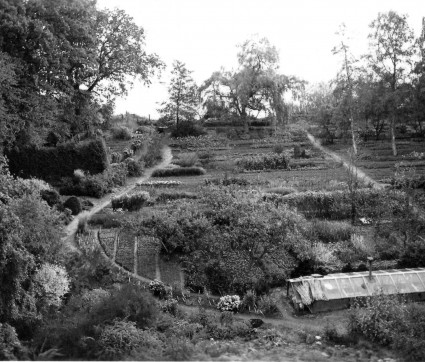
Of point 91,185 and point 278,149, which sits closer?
point 91,185

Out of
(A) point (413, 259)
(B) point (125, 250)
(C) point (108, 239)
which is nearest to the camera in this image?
(A) point (413, 259)

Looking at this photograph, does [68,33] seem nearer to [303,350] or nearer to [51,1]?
[51,1]

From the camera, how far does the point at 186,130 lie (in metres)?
47.4

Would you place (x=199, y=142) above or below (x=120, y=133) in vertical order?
below

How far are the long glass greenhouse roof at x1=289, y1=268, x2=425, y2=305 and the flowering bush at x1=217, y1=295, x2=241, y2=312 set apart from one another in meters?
2.08

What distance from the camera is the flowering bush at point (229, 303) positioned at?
1861 cm

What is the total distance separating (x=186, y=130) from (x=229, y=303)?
1180 inches

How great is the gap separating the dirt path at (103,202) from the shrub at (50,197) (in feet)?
3.87

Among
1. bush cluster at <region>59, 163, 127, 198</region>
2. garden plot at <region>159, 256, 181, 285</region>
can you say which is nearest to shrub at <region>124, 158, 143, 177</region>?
bush cluster at <region>59, 163, 127, 198</region>

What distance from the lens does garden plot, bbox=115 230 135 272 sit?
22.1 meters

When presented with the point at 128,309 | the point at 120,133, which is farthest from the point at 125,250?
the point at 120,133

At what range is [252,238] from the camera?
2112 centimetres

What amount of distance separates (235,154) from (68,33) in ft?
47.2

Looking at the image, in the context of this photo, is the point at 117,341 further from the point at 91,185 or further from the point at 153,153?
the point at 153,153
